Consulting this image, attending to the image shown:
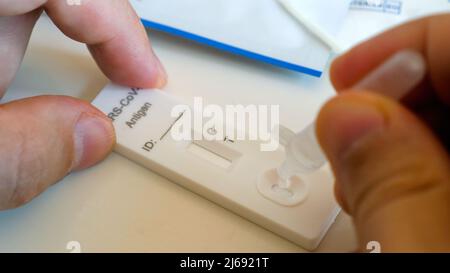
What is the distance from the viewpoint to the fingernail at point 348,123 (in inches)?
9.6

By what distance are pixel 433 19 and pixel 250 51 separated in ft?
0.71

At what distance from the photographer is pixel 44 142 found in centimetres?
37

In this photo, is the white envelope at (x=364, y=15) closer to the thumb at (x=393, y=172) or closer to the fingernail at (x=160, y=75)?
the fingernail at (x=160, y=75)

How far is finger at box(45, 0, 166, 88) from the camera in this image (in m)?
0.44

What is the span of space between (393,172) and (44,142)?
0.87 ft

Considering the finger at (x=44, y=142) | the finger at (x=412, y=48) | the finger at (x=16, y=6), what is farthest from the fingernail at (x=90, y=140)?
the finger at (x=412, y=48)

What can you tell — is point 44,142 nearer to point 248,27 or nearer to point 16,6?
point 16,6

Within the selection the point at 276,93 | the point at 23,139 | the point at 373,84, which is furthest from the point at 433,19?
the point at 23,139

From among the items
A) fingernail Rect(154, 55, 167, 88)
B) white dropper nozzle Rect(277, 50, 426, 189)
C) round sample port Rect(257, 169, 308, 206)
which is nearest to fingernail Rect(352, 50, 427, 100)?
white dropper nozzle Rect(277, 50, 426, 189)

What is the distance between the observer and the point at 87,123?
1.32ft

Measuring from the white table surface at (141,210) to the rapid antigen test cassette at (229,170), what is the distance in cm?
1

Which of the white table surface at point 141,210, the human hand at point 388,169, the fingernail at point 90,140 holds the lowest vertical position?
the white table surface at point 141,210

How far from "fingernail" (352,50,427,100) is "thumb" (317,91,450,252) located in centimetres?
1

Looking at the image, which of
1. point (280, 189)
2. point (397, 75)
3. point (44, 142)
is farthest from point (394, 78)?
point (44, 142)
